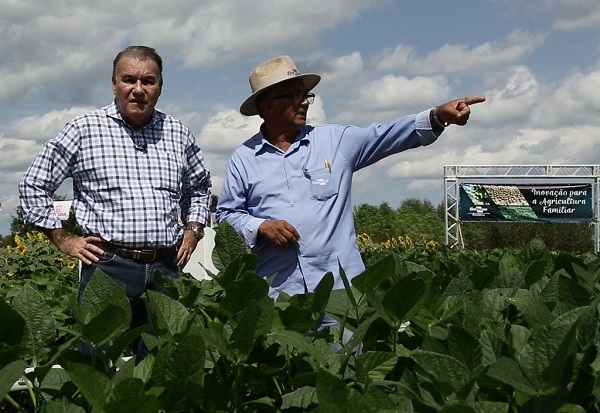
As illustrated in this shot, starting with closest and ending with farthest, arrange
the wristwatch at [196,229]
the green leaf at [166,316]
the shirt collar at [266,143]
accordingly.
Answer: the green leaf at [166,316]
the shirt collar at [266,143]
the wristwatch at [196,229]

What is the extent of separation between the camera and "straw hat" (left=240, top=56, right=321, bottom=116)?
4324 mm

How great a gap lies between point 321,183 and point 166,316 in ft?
8.20

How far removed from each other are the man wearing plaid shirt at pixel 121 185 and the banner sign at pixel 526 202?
30855 mm

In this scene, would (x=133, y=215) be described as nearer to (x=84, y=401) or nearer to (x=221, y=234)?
(x=221, y=234)

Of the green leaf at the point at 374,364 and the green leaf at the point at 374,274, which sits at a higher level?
the green leaf at the point at 374,274

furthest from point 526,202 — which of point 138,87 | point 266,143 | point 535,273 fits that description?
point 535,273

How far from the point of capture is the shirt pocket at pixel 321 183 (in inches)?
164

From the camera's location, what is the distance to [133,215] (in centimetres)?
416

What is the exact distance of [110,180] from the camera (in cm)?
418

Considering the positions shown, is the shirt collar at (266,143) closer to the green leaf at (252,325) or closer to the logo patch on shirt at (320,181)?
the logo patch on shirt at (320,181)

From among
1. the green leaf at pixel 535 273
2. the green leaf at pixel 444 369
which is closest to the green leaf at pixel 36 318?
the green leaf at pixel 444 369

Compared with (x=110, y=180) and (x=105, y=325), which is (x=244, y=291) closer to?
(x=105, y=325)

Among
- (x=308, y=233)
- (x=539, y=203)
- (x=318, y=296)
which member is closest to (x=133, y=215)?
(x=308, y=233)

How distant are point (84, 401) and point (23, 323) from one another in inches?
6.6
